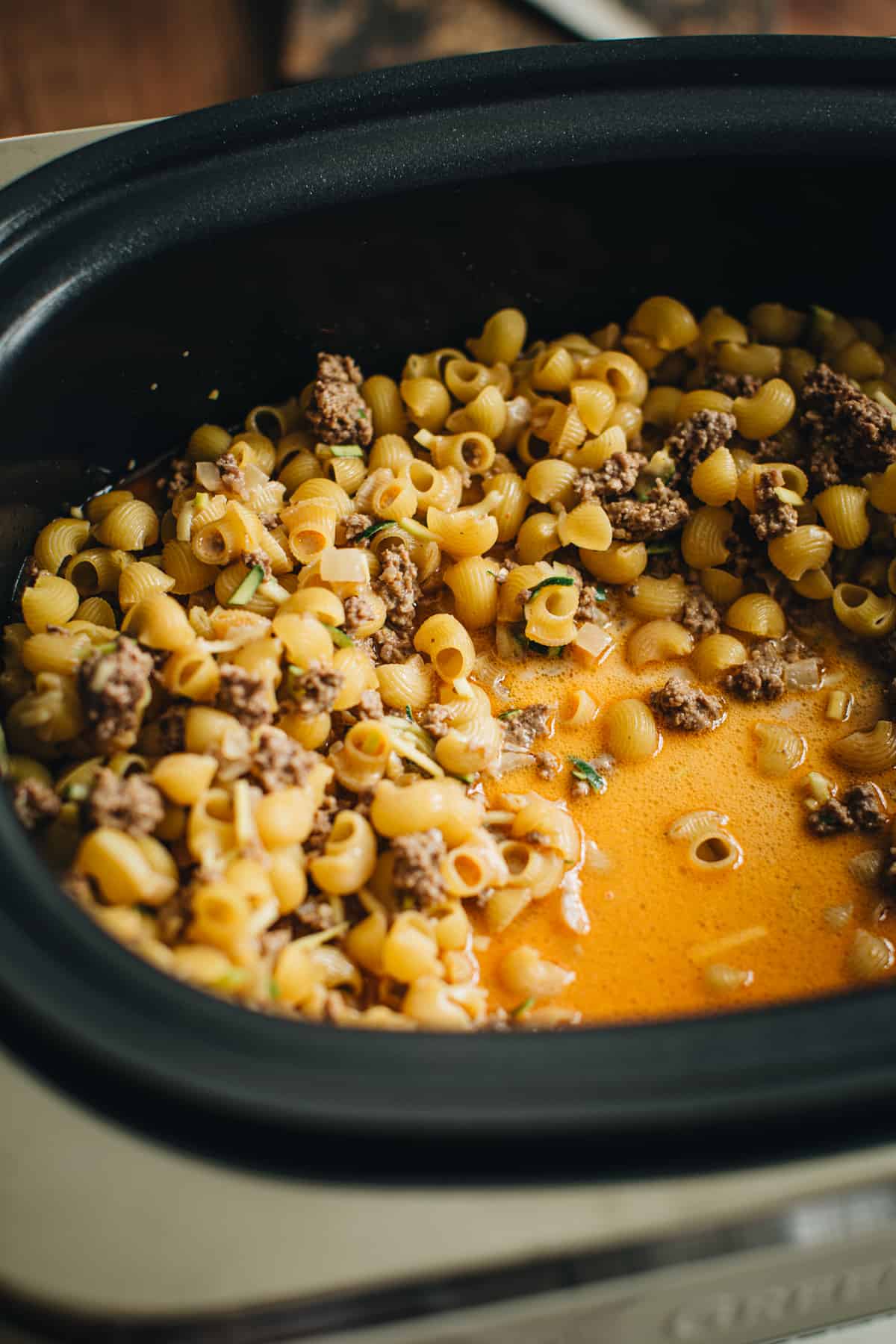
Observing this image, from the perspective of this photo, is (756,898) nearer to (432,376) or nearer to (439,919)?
(439,919)

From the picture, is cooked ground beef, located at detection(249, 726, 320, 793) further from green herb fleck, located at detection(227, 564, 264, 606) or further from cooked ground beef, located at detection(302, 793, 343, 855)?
green herb fleck, located at detection(227, 564, 264, 606)

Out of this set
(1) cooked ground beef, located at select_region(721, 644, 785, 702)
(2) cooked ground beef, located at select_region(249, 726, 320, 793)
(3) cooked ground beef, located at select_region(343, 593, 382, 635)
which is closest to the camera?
(2) cooked ground beef, located at select_region(249, 726, 320, 793)

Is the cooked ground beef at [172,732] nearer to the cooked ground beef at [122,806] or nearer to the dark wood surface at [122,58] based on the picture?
the cooked ground beef at [122,806]

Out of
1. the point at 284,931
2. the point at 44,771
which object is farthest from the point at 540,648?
the point at 44,771

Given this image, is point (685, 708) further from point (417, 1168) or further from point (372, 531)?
point (417, 1168)

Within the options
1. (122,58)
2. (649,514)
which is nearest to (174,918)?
(649,514)

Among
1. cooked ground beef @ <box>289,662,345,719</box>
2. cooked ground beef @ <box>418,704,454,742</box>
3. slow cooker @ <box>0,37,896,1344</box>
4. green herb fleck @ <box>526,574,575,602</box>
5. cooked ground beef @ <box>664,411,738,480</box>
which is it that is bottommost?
slow cooker @ <box>0,37,896,1344</box>

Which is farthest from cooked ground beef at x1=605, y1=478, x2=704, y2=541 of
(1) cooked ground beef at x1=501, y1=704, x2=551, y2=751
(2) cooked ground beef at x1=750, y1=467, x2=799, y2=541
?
(1) cooked ground beef at x1=501, y1=704, x2=551, y2=751
